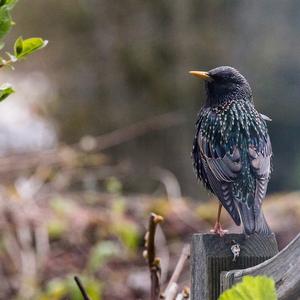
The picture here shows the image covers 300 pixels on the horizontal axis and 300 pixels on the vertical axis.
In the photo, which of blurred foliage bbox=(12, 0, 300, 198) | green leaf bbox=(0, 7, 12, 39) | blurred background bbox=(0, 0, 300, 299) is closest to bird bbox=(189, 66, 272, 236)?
green leaf bbox=(0, 7, 12, 39)

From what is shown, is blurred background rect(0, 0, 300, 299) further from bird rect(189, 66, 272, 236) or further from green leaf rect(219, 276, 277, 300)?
green leaf rect(219, 276, 277, 300)

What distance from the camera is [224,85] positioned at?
293 cm

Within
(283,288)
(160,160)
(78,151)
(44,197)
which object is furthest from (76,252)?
(283,288)

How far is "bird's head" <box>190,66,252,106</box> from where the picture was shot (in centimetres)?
292

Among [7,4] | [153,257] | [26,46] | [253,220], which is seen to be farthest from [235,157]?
[7,4]

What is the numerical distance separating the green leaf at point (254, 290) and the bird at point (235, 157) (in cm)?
81

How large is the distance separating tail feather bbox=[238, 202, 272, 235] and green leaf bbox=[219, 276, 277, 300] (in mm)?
769

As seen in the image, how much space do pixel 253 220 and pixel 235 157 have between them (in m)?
0.29

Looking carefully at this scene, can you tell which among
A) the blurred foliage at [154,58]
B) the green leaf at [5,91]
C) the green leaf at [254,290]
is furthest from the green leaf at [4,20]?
the blurred foliage at [154,58]

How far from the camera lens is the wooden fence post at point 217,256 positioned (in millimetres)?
2164

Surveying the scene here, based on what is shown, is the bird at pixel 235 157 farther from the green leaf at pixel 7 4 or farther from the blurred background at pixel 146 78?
the blurred background at pixel 146 78

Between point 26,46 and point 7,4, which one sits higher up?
point 7,4

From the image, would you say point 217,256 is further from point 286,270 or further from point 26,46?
point 26,46

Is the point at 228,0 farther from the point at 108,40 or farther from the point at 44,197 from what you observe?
the point at 44,197
